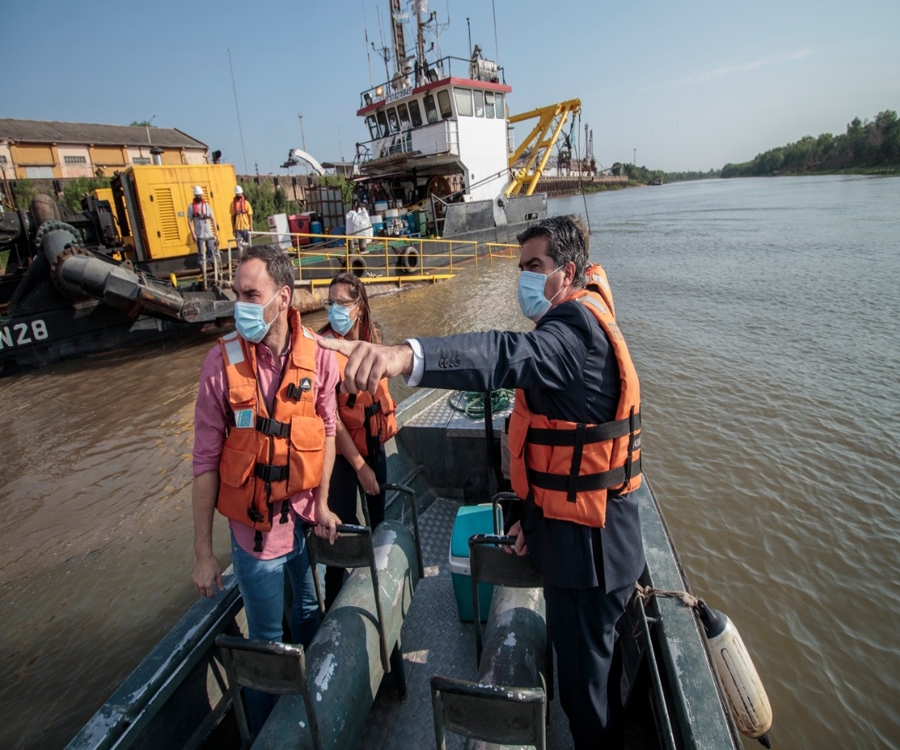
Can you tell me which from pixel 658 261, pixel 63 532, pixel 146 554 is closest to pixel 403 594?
pixel 146 554

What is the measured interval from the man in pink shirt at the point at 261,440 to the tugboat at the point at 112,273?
25.7 feet

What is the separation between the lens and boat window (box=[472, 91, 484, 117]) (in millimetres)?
17625

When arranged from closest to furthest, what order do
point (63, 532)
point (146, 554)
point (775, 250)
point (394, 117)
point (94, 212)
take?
point (146, 554), point (63, 532), point (94, 212), point (775, 250), point (394, 117)

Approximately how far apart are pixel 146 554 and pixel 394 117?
1753cm

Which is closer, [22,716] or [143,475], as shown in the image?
[22,716]

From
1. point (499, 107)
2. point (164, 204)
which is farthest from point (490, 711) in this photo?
point (499, 107)

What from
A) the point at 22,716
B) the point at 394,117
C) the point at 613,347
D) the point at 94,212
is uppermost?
the point at 394,117

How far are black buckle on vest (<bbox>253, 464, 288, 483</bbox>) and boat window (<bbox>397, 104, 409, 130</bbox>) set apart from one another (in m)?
18.5

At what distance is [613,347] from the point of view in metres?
1.52

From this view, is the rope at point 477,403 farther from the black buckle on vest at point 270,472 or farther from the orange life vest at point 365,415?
the black buckle on vest at point 270,472

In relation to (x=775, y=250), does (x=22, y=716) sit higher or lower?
lower

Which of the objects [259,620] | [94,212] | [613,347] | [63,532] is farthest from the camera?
[94,212]

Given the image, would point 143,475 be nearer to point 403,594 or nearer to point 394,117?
point 403,594

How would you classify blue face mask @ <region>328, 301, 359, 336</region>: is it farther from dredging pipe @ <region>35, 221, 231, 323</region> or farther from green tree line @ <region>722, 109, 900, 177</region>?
green tree line @ <region>722, 109, 900, 177</region>
